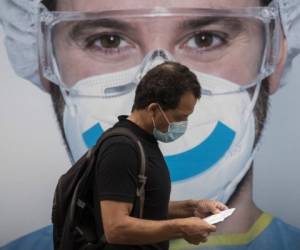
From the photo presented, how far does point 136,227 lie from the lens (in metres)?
1.65

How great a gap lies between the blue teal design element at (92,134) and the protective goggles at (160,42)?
172mm

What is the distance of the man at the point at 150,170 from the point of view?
1652mm

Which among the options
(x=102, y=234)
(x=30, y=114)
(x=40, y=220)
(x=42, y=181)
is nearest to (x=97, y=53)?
(x=30, y=114)

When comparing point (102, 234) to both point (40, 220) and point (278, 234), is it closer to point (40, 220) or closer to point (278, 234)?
point (40, 220)

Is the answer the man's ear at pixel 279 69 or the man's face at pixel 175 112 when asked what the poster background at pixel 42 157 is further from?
the man's face at pixel 175 112

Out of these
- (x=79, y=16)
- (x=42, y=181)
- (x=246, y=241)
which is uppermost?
(x=79, y=16)

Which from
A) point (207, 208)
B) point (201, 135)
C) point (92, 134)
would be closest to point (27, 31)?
point (92, 134)

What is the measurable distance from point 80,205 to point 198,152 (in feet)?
4.26

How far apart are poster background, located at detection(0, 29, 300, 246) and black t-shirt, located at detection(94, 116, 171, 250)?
1.31m

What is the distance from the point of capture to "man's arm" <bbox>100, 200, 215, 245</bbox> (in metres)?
1.65

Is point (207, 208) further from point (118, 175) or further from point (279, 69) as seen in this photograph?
point (279, 69)

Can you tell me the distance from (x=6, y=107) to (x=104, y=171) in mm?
1517

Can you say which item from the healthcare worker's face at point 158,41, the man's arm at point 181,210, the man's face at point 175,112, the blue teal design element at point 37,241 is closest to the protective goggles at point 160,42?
the healthcare worker's face at point 158,41

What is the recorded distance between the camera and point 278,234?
3.12 meters
